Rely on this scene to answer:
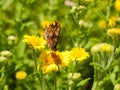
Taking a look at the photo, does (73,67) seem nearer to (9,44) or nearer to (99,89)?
(99,89)

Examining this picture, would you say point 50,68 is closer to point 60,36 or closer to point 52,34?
point 52,34

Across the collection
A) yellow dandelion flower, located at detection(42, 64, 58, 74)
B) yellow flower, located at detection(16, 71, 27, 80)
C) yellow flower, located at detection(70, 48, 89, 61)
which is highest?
yellow flower, located at detection(70, 48, 89, 61)

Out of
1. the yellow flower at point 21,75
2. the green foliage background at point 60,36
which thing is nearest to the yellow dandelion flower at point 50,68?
the green foliage background at point 60,36

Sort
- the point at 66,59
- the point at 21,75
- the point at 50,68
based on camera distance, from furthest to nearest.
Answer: the point at 21,75 → the point at 66,59 → the point at 50,68

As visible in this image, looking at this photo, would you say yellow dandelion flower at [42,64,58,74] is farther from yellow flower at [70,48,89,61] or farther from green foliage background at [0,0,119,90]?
green foliage background at [0,0,119,90]

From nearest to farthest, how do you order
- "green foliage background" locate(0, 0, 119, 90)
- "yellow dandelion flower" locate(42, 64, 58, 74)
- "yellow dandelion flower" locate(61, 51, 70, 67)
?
"yellow dandelion flower" locate(42, 64, 58, 74) → "yellow dandelion flower" locate(61, 51, 70, 67) → "green foliage background" locate(0, 0, 119, 90)

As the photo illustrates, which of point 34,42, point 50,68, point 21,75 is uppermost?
point 34,42

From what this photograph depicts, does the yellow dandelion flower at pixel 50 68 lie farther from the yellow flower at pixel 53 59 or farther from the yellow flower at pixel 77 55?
the yellow flower at pixel 77 55

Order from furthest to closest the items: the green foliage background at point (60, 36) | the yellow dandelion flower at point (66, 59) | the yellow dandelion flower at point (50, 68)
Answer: the green foliage background at point (60, 36) < the yellow dandelion flower at point (66, 59) < the yellow dandelion flower at point (50, 68)

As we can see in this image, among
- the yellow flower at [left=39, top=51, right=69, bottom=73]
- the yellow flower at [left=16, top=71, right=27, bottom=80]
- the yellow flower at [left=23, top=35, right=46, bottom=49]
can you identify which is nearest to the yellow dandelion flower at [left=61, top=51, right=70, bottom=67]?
the yellow flower at [left=39, top=51, right=69, bottom=73]

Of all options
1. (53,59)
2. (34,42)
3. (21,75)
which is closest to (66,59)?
(53,59)

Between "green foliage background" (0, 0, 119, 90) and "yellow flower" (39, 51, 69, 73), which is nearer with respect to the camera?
"yellow flower" (39, 51, 69, 73)

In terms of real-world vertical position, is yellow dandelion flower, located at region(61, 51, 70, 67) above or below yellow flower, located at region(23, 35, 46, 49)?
below
